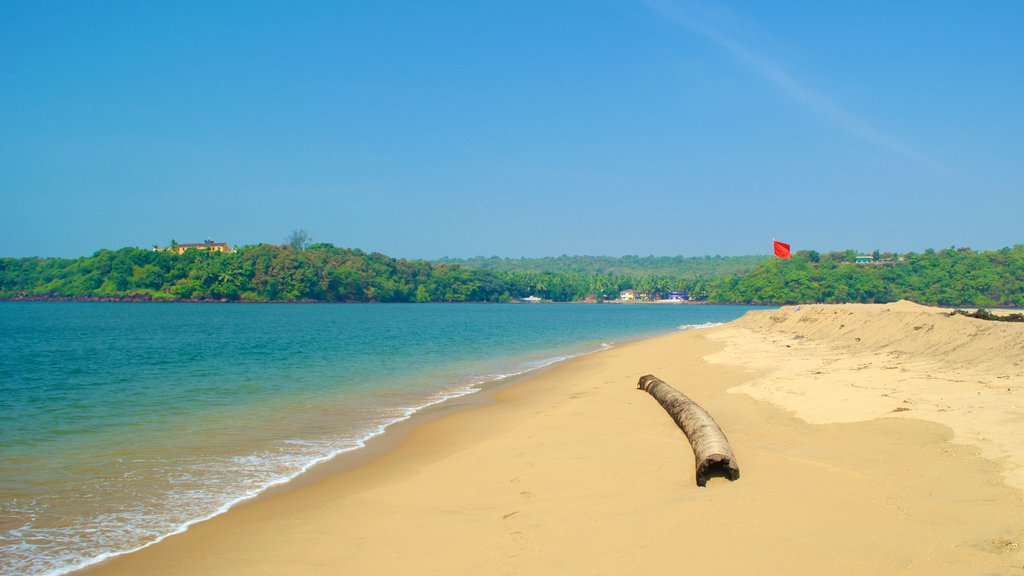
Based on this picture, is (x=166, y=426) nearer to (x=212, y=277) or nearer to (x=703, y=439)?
(x=703, y=439)

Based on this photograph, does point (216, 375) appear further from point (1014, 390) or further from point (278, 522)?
point (1014, 390)

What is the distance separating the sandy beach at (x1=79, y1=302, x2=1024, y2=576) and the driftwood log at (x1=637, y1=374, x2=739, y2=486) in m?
0.18

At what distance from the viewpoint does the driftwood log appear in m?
6.69

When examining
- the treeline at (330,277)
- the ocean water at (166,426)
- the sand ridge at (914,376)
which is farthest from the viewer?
the treeline at (330,277)

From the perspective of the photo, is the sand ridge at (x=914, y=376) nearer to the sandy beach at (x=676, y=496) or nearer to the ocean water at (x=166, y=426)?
the sandy beach at (x=676, y=496)

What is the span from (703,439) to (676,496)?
1604mm

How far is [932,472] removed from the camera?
19.7 ft

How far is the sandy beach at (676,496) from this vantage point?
4750mm

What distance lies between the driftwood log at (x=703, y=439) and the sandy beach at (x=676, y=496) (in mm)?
185

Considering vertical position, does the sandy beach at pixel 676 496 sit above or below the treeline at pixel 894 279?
below

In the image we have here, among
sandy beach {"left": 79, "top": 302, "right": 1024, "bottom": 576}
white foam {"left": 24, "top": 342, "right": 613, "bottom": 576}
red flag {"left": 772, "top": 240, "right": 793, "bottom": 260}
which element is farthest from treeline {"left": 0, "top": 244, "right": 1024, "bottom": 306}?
white foam {"left": 24, "top": 342, "right": 613, "bottom": 576}

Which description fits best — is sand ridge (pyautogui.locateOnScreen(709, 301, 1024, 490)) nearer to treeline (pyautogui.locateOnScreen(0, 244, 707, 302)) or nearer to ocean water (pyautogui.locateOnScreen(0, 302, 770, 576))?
ocean water (pyautogui.locateOnScreen(0, 302, 770, 576))

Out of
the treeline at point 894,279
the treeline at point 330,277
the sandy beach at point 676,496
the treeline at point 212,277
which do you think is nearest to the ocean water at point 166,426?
the sandy beach at point 676,496

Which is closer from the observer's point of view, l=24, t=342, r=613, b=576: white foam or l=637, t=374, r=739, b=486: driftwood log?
l=24, t=342, r=613, b=576: white foam
